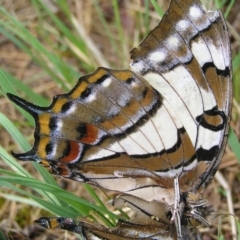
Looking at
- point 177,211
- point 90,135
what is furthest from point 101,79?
point 177,211

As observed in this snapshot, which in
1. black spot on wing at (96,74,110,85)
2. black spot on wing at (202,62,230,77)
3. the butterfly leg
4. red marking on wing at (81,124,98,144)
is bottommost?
the butterfly leg

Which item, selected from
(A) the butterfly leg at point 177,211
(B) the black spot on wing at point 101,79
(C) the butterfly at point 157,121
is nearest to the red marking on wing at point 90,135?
(C) the butterfly at point 157,121

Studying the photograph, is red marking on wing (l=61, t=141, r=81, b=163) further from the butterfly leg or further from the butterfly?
the butterfly leg

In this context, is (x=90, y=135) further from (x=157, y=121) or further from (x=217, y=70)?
(x=217, y=70)

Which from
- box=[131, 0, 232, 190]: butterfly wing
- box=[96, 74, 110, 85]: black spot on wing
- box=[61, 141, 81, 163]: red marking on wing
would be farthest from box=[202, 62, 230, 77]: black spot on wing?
box=[61, 141, 81, 163]: red marking on wing

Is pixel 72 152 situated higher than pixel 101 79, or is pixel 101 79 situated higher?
pixel 101 79

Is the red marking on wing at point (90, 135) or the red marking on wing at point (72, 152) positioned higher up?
the red marking on wing at point (90, 135)

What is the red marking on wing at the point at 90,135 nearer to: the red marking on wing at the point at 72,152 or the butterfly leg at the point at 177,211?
the red marking on wing at the point at 72,152

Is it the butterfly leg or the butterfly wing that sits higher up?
the butterfly wing
